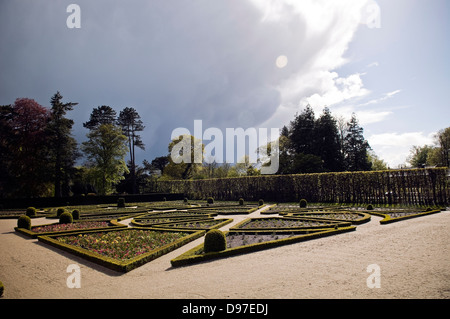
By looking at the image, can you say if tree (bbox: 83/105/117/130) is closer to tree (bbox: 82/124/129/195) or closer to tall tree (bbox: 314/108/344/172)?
tree (bbox: 82/124/129/195)

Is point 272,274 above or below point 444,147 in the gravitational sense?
below

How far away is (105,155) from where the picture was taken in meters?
39.2

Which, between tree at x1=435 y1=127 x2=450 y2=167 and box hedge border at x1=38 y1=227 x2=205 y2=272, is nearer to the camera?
box hedge border at x1=38 y1=227 x2=205 y2=272

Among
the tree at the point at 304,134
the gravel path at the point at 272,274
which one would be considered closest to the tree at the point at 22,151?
the gravel path at the point at 272,274

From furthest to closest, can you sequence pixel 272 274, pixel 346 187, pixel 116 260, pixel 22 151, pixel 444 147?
pixel 444 147
pixel 22 151
pixel 346 187
pixel 116 260
pixel 272 274

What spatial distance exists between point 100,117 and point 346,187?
147 feet

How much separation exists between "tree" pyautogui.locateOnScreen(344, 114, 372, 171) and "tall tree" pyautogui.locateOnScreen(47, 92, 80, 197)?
42.5 meters

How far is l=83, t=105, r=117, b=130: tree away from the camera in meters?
50.8

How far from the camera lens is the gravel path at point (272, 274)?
4832 millimetres

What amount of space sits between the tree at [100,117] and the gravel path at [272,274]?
46.2m

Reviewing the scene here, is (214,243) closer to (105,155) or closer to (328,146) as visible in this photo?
(105,155)

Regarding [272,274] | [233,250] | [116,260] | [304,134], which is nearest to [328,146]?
[304,134]

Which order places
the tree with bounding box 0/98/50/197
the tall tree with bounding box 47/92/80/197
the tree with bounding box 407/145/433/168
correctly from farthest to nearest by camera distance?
the tree with bounding box 407/145/433/168 → the tall tree with bounding box 47/92/80/197 → the tree with bounding box 0/98/50/197

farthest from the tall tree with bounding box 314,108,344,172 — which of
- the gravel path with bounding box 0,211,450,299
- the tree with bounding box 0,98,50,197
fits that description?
the tree with bounding box 0,98,50,197
